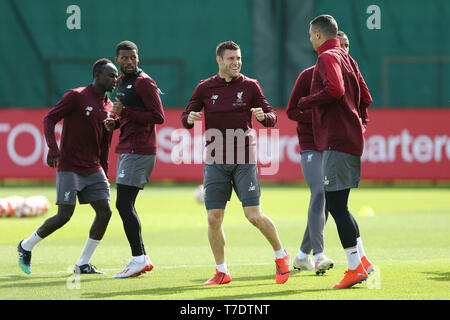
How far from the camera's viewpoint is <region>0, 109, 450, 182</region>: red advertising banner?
2462 centimetres

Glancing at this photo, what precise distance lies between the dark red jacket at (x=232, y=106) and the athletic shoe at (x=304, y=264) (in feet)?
5.12

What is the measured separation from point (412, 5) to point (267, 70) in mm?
4949

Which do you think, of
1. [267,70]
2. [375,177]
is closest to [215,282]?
[375,177]

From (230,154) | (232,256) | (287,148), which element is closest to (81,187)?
(230,154)

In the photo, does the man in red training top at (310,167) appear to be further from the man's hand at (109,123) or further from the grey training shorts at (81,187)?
the grey training shorts at (81,187)

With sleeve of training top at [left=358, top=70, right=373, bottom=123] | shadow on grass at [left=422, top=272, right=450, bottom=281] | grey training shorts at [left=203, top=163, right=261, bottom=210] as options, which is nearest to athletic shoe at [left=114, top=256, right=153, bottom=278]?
grey training shorts at [left=203, top=163, right=261, bottom=210]

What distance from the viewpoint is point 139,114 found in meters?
9.74

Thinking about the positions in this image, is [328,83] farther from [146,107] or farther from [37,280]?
[37,280]

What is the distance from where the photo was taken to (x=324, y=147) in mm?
8484

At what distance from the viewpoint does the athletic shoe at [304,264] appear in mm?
10047

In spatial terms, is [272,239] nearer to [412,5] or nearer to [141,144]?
[141,144]

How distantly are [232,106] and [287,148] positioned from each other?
1590cm

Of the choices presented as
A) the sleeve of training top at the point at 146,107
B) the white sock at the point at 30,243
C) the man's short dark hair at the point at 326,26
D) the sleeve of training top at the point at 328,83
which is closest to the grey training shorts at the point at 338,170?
the sleeve of training top at the point at 328,83

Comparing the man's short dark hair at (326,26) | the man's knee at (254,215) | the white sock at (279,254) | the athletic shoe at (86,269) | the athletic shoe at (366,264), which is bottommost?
the athletic shoe at (86,269)
